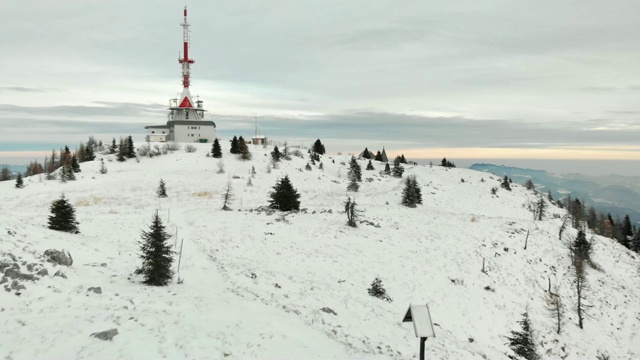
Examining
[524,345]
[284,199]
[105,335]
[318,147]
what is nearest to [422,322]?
[105,335]

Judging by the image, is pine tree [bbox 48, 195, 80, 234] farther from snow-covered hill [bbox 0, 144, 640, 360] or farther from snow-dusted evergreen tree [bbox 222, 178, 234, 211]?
snow-dusted evergreen tree [bbox 222, 178, 234, 211]

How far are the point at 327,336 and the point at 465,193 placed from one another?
66.2 metres

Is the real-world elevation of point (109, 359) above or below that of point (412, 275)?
above

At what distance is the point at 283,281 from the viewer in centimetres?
2219

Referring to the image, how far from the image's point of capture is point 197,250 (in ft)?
85.8

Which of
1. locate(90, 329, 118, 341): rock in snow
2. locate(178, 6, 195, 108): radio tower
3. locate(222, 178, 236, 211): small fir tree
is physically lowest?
locate(222, 178, 236, 211): small fir tree

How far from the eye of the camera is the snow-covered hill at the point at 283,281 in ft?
42.2

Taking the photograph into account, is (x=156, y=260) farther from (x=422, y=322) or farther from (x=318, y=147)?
(x=318, y=147)

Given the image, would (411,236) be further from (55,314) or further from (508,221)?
(55,314)

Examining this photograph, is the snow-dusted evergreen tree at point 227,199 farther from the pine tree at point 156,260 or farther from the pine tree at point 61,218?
the pine tree at point 156,260

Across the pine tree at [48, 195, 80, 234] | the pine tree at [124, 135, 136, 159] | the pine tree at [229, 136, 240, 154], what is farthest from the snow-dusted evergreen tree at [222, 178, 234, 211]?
the pine tree at [124, 135, 136, 159]

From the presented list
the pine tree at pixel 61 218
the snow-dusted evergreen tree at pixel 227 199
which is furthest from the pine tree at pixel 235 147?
the pine tree at pixel 61 218

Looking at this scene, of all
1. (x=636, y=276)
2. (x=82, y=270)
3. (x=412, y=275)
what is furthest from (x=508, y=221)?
(x=82, y=270)

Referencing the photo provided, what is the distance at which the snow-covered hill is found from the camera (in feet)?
42.2
